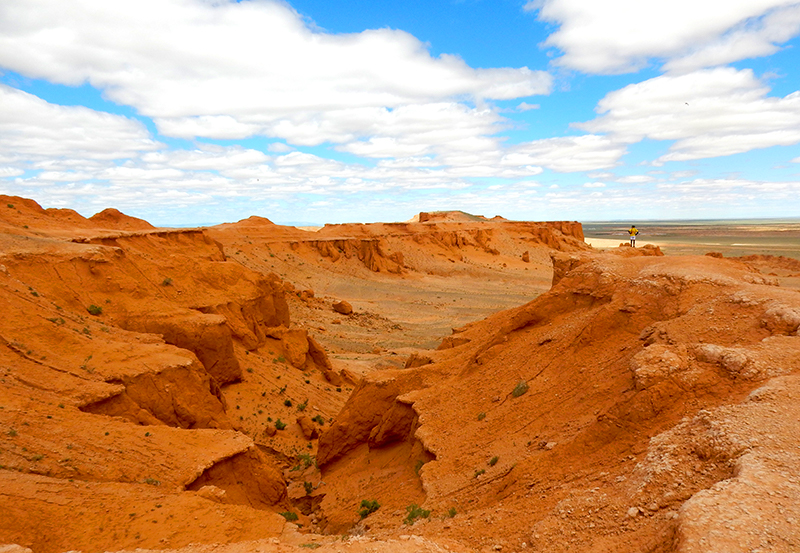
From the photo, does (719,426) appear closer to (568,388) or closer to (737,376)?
(737,376)

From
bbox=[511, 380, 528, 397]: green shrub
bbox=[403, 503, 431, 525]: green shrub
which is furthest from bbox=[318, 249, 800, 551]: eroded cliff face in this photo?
bbox=[403, 503, 431, 525]: green shrub

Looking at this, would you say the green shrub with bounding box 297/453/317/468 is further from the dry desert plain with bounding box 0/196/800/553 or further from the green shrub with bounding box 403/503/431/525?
the green shrub with bounding box 403/503/431/525

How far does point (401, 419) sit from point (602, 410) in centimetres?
600

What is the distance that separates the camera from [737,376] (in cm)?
730

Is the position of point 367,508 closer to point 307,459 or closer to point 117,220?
point 307,459

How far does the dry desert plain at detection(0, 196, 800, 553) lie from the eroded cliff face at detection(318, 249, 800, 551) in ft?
0.13

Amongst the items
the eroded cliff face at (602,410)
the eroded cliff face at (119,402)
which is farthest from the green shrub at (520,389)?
the eroded cliff face at (119,402)

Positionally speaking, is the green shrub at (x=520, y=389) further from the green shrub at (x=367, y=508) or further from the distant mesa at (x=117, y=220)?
the distant mesa at (x=117, y=220)

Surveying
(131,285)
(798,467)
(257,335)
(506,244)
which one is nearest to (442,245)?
(506,244)

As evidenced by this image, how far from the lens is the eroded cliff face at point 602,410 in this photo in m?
5.91

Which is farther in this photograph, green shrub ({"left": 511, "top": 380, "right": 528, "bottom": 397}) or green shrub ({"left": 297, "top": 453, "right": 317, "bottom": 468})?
green shrub ({"left": 297, "top": 453, "right": 317, "bottom": 468})

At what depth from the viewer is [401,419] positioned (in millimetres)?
13242

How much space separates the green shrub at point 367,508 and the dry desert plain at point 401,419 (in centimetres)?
3

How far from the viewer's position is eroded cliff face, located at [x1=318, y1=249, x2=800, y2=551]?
5.91 meters
